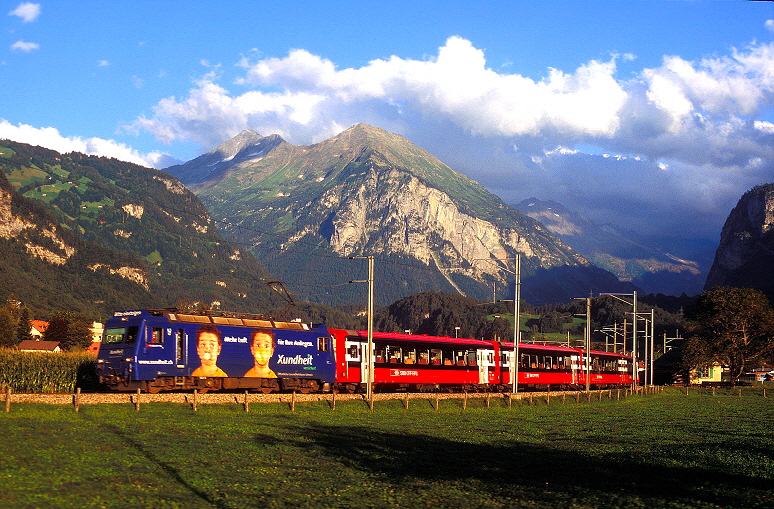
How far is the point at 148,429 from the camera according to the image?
119 ft

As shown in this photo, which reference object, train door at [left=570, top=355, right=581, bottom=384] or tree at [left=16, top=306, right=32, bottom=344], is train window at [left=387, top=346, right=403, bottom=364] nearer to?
train door at [left=570, top=355, right=581, bottom=384]

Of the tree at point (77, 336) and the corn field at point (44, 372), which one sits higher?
the tree at point (77, 336)

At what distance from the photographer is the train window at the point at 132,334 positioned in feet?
173

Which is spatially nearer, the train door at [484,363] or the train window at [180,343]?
the train window at [180,343]

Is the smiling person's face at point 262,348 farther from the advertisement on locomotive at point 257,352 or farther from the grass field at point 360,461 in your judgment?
the grass field at point 360,461

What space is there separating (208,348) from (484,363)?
34.1 m

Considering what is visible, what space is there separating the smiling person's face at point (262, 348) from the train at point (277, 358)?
2.8 inches

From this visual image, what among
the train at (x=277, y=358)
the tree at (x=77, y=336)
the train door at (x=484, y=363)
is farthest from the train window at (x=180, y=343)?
the tree at (x=77, y=336)

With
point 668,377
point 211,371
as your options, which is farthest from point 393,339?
point 668,377

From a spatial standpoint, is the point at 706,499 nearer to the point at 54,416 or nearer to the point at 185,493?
the point at 185,493

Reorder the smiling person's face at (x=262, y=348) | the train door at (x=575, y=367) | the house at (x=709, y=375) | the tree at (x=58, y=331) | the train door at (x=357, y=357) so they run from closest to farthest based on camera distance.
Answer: the smiling person's face at (x=262, y=348)
the train door at (x=357, y=357)
the train door at (x=575, y=367)
the house at (x=709, y=375)
the tree at (x=58, y=331)

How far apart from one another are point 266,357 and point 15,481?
1540 inches

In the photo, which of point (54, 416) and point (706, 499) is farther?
point (54, 416)

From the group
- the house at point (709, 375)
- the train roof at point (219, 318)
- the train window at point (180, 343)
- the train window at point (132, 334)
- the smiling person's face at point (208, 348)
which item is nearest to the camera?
the train window at point (132, 334)
